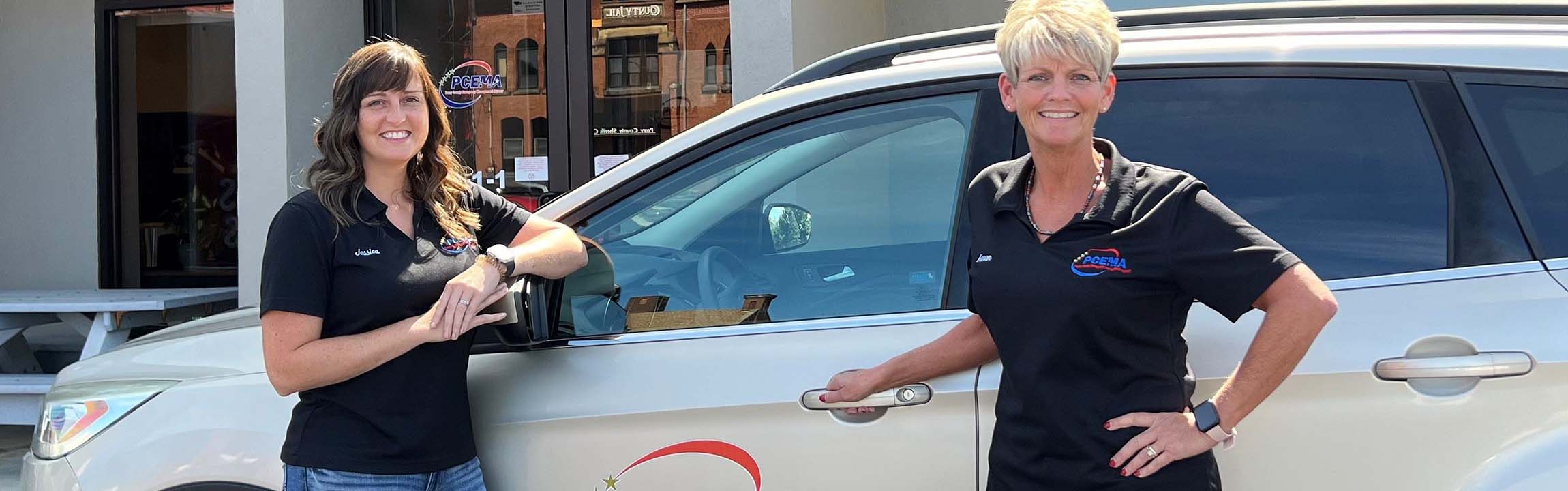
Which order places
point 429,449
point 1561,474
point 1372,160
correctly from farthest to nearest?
point 429,449
point 1372,160
point 1561,474

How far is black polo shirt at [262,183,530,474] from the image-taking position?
7.19 ft

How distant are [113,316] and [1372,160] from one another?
602 centimetres

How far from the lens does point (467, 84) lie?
24.5 ft

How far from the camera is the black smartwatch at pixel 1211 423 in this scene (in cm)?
182

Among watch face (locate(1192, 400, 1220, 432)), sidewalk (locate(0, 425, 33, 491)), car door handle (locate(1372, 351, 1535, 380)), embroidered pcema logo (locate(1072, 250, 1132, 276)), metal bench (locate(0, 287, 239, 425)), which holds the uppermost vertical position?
embroidered pcema logo (locate(1072, 250, 1132, 276))

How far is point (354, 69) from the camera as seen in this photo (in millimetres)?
2346

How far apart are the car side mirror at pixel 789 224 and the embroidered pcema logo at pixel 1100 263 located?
917 mm

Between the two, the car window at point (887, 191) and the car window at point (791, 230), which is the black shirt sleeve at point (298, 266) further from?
the car window at point (887, 191)

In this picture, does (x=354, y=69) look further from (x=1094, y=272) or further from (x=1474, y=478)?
(x=1474, y=478)

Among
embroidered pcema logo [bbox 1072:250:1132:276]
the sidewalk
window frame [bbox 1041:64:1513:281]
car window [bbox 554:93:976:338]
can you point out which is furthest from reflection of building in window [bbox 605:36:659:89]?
embroidered pcema logo [bbox 1072:250:1132:276]

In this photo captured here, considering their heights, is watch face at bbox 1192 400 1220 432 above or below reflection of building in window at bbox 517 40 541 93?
below

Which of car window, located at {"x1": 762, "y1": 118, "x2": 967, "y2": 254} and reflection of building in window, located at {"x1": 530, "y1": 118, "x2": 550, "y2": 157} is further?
reflection of building in window, located at {"x1": 530, "y1": 118, "x2": 550, "y2": 157}

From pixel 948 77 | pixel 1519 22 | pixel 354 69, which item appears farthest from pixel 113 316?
pixel 1519 22

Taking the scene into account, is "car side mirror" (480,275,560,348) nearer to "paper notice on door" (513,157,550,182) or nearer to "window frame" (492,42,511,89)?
"paper notice on door" (513,157,550,182)
